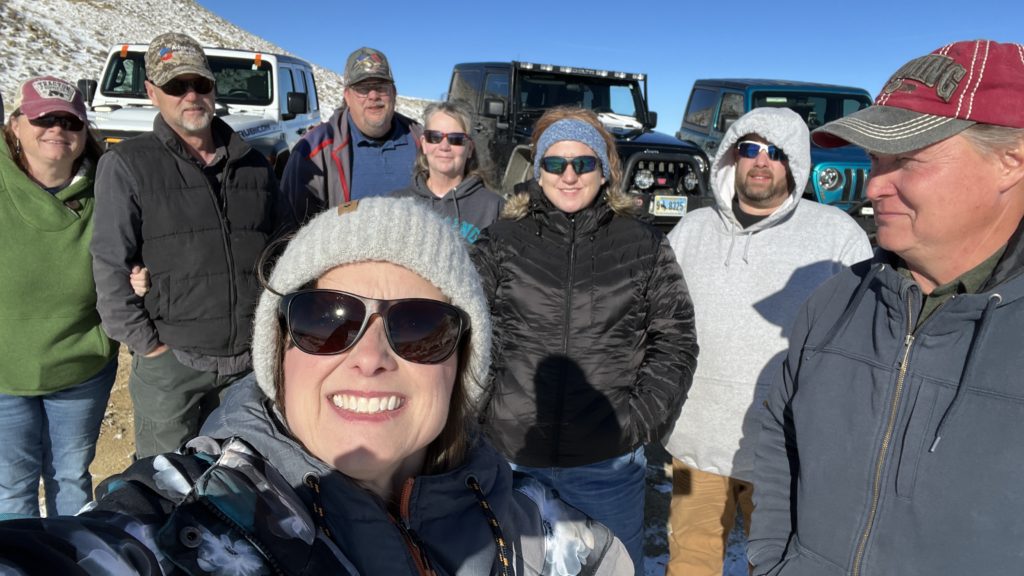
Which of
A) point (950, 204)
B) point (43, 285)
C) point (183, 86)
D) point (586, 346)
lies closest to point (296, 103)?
point (183, 86)

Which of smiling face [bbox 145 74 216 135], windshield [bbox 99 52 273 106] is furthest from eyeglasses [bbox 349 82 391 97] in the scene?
A: windshield [bbox 99 52 273 106]

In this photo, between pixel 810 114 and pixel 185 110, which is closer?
pixel 185 110

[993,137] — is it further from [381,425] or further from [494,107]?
[494,107]

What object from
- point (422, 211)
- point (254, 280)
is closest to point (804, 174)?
point (422, 211)

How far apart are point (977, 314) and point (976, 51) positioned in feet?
1.89

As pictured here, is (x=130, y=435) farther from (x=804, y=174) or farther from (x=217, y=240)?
(x=804, y=174)

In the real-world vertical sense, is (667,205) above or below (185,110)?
below

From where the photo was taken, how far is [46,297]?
2.42 metres

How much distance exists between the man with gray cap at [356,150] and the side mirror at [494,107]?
357cm

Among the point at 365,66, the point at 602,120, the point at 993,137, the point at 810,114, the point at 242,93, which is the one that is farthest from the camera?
the point at 810,114

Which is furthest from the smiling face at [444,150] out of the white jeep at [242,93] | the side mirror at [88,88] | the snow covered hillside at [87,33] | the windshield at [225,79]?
the snow covered hillside at [87,33]

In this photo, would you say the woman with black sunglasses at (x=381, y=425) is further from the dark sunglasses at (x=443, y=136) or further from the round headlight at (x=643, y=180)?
the round headlight at (x=643, y=180)

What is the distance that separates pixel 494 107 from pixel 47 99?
5290mm

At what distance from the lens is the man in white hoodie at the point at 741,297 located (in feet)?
7.85
